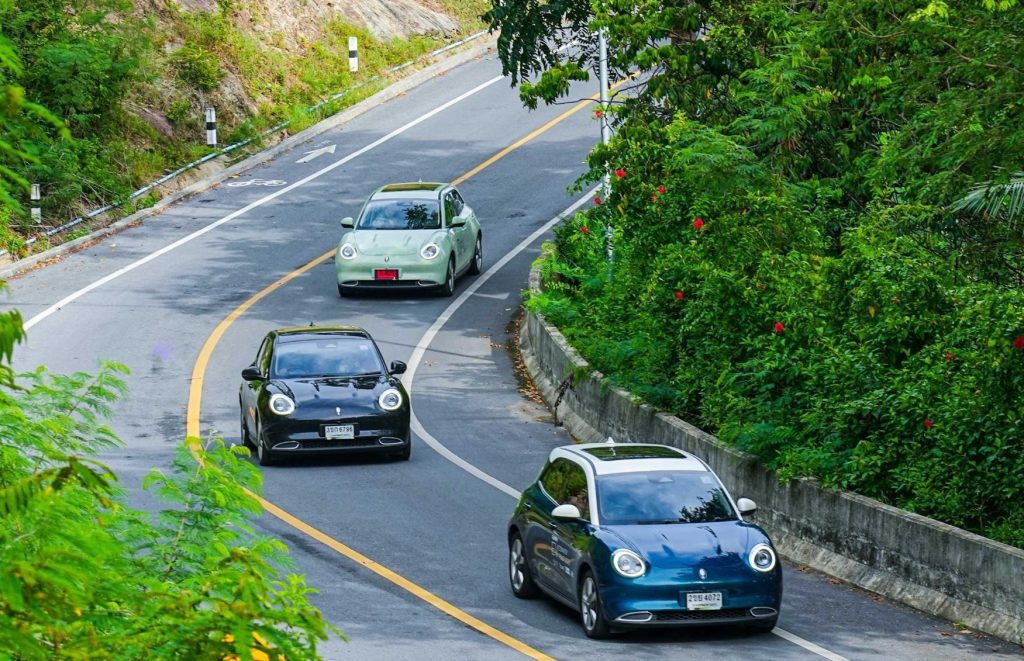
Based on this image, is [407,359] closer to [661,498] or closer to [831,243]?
[831,243]

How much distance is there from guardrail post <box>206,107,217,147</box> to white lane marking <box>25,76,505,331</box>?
9.32 ft

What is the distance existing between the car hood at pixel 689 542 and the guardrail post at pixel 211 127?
27958 millimetres

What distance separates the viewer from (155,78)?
38312 mm

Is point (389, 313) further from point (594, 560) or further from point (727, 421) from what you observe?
point (594, 560)

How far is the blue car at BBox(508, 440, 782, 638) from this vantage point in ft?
40.5

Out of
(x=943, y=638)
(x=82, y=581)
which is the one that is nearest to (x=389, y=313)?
(x=943, y=638)

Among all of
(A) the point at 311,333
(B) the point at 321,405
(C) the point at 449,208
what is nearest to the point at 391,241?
(C) the point at 449,208

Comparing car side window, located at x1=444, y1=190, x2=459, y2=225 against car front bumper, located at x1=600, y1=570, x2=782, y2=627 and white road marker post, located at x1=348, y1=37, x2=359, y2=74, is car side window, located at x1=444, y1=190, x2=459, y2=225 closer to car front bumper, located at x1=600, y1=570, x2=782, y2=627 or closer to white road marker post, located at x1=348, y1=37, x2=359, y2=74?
white road marker post, located at x1=348, y1=37, x2=359, y2=74

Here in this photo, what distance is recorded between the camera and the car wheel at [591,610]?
41.1 feet

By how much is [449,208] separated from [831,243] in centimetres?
1155

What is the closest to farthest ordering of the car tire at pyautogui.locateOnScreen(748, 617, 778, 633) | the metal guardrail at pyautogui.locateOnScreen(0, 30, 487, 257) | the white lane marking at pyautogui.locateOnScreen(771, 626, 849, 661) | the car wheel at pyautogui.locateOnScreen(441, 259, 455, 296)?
the white lane marking at pyautogui.locateOnScreen(771, 626, 849, 661)
the car tire at pyautogui.locateOnScreen(748, 617, 778, 633)
the car wheel at pyautogui.locateOnScreen(441, 259, 455, 296)
the metal guardrail at pyautogui.locateOnScreen(0, 30, 487, 257)

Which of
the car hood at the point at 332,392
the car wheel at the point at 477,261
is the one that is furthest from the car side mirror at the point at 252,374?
the car wheel at the point at 477,261

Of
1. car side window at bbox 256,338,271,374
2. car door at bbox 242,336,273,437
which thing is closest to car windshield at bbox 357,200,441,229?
car side window at bbox 256,338,271,374

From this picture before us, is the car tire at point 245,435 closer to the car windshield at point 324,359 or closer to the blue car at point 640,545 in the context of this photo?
the car windshield at point 324,359
